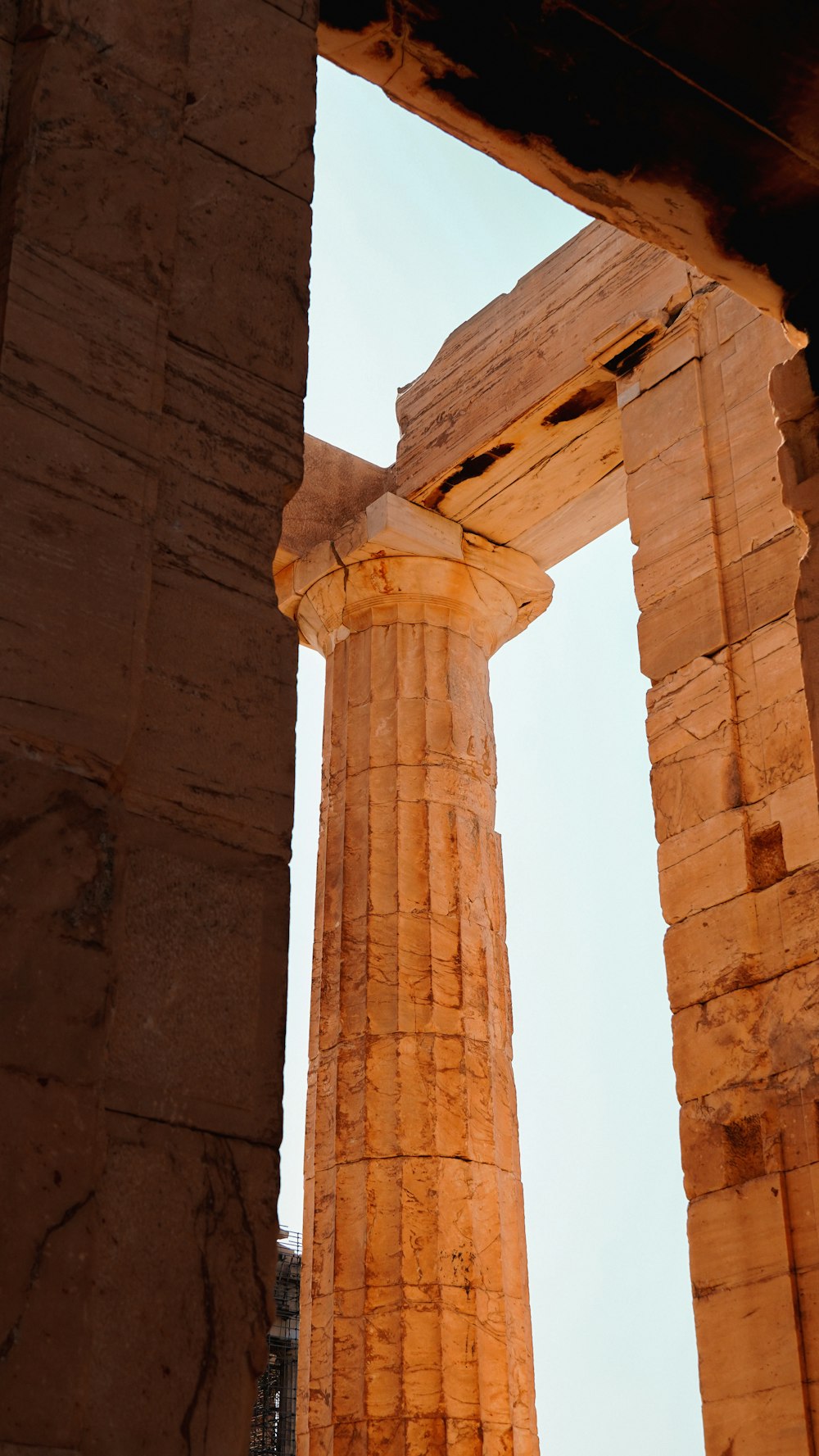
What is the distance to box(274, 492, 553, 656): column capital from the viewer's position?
14.2 m

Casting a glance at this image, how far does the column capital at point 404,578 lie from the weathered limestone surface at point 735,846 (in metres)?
2.81

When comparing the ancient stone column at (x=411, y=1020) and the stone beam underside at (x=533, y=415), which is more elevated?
the stone beam underside at (x=533, y=415)

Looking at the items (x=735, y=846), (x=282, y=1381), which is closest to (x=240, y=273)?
(x=735, y=846)

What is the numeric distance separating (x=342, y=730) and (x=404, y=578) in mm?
1414

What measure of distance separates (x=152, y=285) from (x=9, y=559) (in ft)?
2.99

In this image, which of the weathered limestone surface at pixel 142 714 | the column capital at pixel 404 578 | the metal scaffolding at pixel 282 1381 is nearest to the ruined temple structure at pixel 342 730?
the weathered limestone surface at pixel 142 714

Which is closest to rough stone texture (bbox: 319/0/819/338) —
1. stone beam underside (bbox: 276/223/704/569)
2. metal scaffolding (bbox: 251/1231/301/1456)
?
stone beam underside (bbox: 276/223/704/569)

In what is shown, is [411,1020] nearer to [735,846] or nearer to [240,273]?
[735,846]

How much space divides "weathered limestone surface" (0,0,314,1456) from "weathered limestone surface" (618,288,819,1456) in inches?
216

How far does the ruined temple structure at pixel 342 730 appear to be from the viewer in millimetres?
3104

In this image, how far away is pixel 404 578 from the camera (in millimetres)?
14250

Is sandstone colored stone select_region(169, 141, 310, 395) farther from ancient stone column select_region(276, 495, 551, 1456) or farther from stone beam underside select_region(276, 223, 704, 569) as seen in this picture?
A: ancient stone column select_region(276, 495, 551, 1456)

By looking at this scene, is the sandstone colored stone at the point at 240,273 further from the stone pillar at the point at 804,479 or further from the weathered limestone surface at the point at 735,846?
the weathered limestone surface at the point at 735,846

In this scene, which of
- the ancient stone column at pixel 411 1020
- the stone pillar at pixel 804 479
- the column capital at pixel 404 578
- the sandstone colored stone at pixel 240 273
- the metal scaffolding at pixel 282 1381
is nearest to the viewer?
the sandstone colored stone at pixel 240 273
